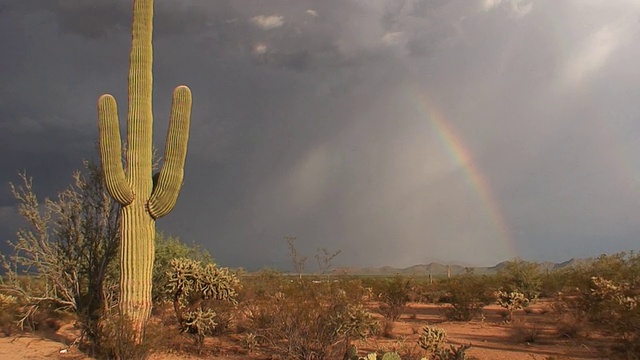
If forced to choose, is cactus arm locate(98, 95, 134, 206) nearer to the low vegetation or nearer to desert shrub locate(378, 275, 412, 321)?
the low vegetation

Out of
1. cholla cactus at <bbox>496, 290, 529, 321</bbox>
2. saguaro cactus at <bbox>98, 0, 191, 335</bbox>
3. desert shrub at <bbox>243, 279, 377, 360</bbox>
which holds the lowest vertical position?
cholla cactus at <bbox>496, 290, 529, 321</bbox>

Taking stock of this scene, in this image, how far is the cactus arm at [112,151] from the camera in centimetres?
1220

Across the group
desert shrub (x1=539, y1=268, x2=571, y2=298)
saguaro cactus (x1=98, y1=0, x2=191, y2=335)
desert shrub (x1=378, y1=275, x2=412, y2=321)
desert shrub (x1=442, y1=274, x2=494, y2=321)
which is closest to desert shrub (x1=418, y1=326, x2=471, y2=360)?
saguaro cactus (x1=98, y1=0, x2=191, y2=335)

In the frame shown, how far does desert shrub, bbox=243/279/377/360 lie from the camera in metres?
10.8

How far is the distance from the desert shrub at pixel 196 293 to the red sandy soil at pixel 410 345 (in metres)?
0.52

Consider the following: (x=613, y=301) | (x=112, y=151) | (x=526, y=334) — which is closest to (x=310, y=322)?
(x=112, y=151)

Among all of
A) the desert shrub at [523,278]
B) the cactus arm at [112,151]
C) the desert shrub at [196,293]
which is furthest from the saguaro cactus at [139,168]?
the desert shrub at [523,278]

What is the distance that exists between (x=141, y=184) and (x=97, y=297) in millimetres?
3911

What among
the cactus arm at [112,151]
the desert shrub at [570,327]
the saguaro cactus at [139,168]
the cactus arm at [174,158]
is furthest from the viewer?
the desert shrub at [570,327]

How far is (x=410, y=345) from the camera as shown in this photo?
12.9 metres

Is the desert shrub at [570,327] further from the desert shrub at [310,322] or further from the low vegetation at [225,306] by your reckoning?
the desert shrub at [310,322]

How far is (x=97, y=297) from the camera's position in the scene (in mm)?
14117

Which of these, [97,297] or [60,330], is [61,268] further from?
[60,330]

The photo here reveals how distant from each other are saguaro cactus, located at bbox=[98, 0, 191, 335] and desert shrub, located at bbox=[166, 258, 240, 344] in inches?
29.2
